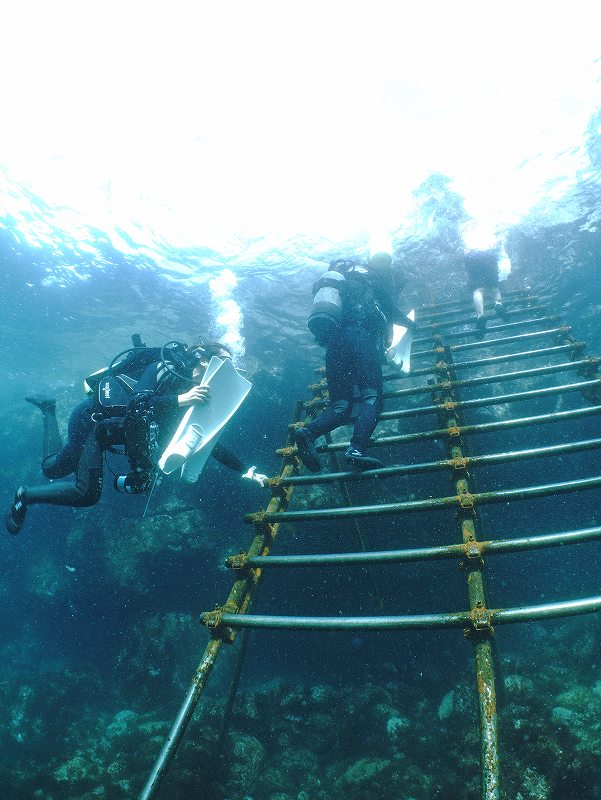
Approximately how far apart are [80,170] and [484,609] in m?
12.9

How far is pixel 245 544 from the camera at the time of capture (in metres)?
11.3

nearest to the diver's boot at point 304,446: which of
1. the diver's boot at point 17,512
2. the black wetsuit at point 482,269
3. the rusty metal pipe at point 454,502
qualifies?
the rusty metal pipe at point 454,502

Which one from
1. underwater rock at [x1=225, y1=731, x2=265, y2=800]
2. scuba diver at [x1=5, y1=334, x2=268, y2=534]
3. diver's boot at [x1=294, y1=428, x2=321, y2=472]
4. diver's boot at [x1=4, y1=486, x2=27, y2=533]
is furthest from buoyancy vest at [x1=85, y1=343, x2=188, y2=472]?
underwater rock at [x1=225, y1=731, x2=265, y2=800]

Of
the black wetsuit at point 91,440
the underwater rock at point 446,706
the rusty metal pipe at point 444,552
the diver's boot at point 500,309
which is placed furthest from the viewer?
the underwater rock at point 446,706

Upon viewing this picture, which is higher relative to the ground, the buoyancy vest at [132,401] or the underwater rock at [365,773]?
the buoyancy vest at [132,401]

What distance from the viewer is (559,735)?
4836 millimetres

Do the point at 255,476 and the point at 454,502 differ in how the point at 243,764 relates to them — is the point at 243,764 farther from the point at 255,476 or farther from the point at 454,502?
the point at 454,502

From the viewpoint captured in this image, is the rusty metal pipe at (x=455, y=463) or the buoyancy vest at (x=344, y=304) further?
the buoyancy vest at (x=344, y=304)

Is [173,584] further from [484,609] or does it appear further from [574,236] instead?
[574,236]

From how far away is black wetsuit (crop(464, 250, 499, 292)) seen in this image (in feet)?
28.2

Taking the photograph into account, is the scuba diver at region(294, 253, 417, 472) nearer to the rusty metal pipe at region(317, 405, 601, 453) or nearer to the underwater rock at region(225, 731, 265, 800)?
the rusty metal pipe at region(317, 405, 601, 453)

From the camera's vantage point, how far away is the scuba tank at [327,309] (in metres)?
4.07

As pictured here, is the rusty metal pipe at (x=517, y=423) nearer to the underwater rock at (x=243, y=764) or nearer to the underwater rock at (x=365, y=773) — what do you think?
the underwater rock at (x=365, y=773)

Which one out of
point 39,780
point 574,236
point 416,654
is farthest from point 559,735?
point 574,236
